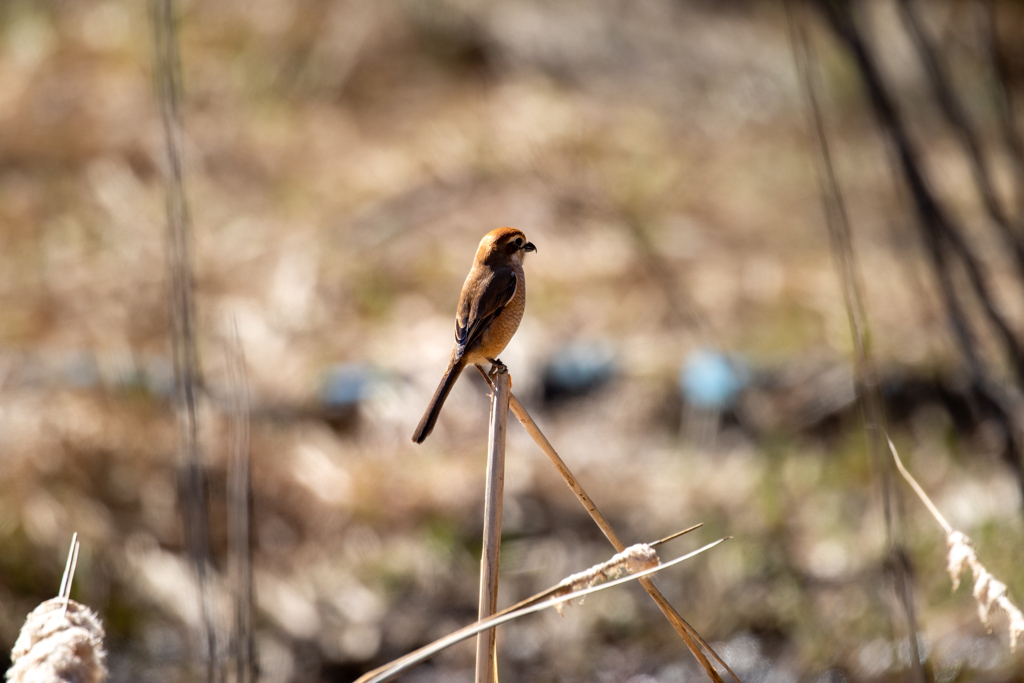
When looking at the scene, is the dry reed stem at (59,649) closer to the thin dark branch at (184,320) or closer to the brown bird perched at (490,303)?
the thin dark branch at (184,320)

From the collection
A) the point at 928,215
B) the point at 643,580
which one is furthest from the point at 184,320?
A: the point at 928,215

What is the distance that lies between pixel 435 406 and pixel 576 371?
343cm

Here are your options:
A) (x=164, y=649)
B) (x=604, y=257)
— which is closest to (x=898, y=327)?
(x=604, y=257)

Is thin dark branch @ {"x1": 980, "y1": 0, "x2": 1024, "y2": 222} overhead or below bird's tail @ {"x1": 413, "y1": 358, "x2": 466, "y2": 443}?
overhead

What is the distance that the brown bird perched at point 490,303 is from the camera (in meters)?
2.60

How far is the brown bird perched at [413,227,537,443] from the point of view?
2.60m

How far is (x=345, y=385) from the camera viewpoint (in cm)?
550

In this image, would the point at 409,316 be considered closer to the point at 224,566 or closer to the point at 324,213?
the point at 324,213

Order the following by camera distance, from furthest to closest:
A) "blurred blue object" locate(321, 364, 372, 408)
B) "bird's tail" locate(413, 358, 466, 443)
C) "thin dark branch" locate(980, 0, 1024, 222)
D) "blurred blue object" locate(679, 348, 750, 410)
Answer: "blurred blue object" locate(321, 364, 372, 408)
"blurred blue object" locate(679, 348, 750, 410)
"thin dark branch" locate(980, 0, 1024, 222)
"bird's tail" locate(413, 358, 466, 443)

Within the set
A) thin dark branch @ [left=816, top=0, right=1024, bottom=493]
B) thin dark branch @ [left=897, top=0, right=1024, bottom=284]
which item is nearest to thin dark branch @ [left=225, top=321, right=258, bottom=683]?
thin dark branch @ [left=816, top=0, right=1024, bottom=493]

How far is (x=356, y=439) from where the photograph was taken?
528 centimetres

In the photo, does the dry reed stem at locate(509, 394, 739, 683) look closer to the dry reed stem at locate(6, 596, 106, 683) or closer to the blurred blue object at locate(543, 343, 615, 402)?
the dry reed stem at locate(6, 596, 106, 683)

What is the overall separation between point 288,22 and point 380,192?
3027 mm

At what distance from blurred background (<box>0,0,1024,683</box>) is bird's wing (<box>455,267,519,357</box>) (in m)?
1.25
